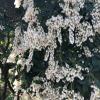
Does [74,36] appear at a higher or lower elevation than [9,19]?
lower

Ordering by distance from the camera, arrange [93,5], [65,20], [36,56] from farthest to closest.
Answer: [36,56] < [93,5] < [65,20]

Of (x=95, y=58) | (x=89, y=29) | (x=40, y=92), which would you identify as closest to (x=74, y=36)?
(x=89, y=29)

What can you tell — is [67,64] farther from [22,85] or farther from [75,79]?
[22,85]

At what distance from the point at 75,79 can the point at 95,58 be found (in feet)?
1.49

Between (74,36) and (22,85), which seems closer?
(74,36)

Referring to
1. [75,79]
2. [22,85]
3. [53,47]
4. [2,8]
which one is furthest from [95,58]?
[2,8]

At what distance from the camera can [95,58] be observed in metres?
5.59

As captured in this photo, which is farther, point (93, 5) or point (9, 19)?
point (9, 19)

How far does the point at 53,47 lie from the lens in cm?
513

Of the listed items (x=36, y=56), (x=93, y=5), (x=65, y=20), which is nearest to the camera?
(x=65, y=20)

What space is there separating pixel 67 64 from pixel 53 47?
38 cm

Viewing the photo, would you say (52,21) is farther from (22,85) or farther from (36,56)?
(22,85)

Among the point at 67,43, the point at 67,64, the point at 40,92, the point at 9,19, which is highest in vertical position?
the point at 9,19

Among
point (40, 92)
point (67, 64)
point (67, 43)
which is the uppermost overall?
point (67, 43)
